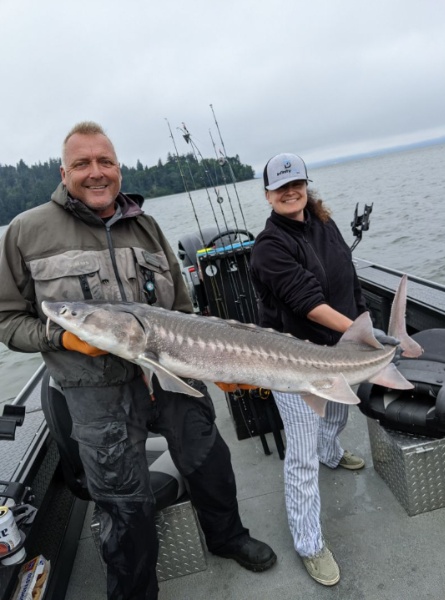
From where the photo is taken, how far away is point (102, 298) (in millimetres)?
2051

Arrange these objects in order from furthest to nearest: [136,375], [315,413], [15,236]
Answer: [315,413] < [136,375] < [15,236]

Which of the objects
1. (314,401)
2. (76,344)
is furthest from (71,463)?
(314,401)

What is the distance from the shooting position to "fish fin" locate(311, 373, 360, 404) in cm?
217

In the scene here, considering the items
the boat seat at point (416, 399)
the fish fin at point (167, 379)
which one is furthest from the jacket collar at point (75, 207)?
the boat seat at point (416, 399)

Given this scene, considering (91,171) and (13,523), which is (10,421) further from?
(91,171)

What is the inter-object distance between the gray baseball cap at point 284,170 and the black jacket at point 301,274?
178 millimetres

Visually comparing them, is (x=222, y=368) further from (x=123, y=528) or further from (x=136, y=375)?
(x=123, y=528)

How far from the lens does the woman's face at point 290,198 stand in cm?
235

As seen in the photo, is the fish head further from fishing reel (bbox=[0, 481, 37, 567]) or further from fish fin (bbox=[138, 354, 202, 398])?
fishing reel (bbox=[0, 481, 37, 567])

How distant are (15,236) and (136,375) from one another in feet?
2.69

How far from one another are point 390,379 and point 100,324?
147 centimetres

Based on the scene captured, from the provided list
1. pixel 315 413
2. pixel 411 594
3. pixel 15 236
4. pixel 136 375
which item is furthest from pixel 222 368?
pixel 411 594

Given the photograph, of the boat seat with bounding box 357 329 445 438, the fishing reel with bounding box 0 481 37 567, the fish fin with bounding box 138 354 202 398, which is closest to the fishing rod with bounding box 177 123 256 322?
the boat seat with bounding box 357 329 445 438

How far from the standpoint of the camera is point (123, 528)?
2068mm
